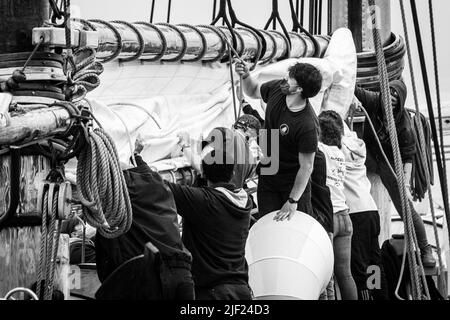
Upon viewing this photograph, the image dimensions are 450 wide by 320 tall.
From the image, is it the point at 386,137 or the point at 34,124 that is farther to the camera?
the point at 386,137

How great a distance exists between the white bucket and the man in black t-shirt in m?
0.08

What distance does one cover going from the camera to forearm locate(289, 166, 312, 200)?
7.59 metres

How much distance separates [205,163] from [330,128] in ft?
5.91

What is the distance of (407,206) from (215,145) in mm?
1438

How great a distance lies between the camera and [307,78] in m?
7.67

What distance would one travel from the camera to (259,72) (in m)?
9.03

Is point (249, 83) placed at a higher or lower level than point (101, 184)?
higher

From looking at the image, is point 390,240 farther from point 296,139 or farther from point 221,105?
point 296,139

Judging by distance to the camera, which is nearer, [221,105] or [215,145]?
[215,145]

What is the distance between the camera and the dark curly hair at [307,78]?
7.67 m

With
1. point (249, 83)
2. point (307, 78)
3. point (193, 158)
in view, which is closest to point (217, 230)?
point (193, 158)

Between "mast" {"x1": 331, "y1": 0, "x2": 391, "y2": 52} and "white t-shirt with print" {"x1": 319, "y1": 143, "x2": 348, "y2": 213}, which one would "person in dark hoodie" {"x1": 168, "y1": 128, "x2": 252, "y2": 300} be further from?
"mast" {"x1": 331, "y1": 0, "x2": 391, "y2": 52}

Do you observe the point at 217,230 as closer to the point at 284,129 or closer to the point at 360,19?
the point at 284,129
